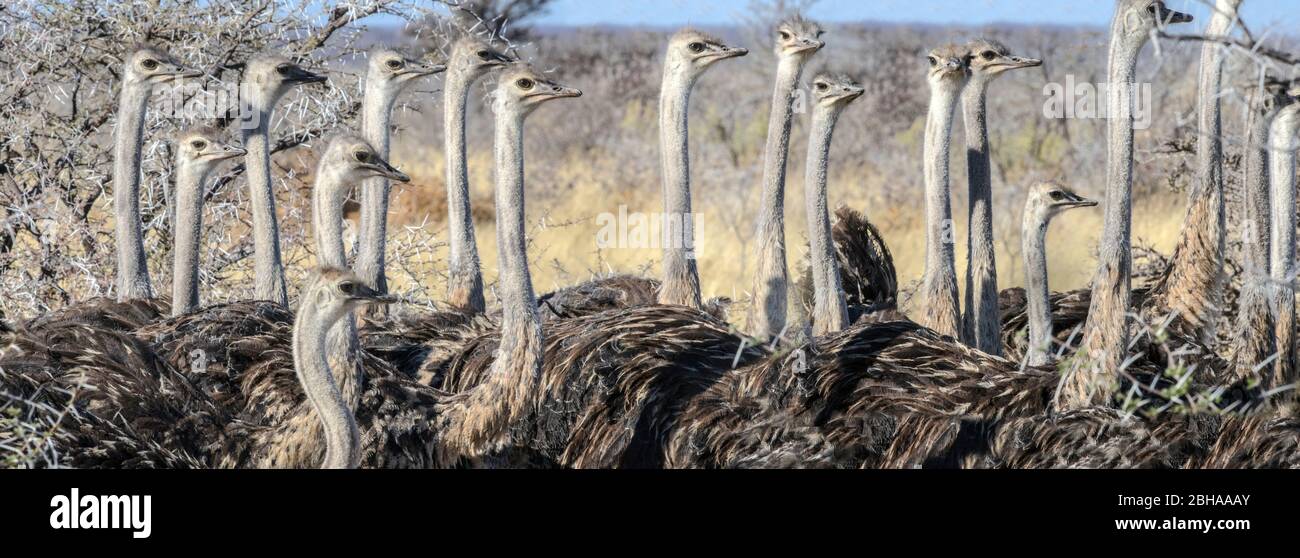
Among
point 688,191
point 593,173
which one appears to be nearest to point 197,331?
point 688,191

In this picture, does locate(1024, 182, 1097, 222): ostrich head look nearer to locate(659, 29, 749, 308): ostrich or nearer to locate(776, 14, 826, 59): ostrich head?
locate(776, 14, 826, 59): ostrich head

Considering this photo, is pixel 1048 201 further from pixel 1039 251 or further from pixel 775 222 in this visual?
pixel 775 222

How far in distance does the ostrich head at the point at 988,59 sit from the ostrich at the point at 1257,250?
1526 mm

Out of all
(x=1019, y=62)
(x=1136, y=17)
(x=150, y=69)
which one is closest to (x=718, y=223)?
(x=1019, y=62)

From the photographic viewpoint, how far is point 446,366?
6.77 m

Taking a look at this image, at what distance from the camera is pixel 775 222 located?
7.17 meters

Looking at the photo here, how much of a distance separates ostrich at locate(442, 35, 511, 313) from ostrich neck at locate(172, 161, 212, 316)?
98cm

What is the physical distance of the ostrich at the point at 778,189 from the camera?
6949 mm

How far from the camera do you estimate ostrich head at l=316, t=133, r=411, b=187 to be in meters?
6.60

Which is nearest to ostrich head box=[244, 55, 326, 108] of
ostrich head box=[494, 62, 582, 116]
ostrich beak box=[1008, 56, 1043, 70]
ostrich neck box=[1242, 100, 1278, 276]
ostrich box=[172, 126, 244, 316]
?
ostrich box=[172, 126, 244, 316]

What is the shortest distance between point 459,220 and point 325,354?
2396 mm

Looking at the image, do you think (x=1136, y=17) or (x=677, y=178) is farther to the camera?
(x=677, y=178)
